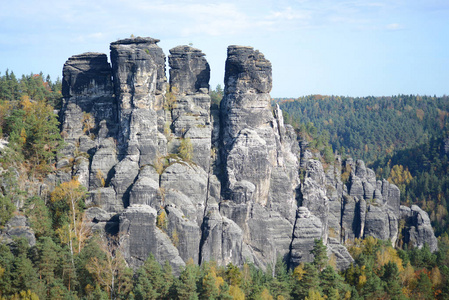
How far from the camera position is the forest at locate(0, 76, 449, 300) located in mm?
42781

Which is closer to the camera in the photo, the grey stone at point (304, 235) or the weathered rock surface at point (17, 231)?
the weathered rock surface at point (17, 231)

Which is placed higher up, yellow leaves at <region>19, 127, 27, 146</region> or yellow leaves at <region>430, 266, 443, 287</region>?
yellow leaves at <region>19, 127, 27, 146</region>

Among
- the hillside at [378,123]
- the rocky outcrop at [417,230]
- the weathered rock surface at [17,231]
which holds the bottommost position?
the rocky outcrop at [417,230]

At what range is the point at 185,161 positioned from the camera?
57.2 m

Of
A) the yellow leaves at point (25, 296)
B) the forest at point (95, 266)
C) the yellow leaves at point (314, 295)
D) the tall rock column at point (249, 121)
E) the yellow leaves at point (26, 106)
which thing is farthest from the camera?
the yellow leaves at point (26, 106)

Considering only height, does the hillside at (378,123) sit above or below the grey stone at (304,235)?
above

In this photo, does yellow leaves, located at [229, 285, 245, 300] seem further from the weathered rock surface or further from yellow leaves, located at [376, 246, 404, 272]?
yellow leaves, located at [376, 246, 404, 272]

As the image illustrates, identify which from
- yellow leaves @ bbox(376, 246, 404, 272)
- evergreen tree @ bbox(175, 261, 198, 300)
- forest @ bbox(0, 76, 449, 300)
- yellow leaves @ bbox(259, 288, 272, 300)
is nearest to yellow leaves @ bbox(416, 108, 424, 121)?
forest @ bbox(0, 76, 449, 300)

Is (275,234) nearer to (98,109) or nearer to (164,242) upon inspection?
(164,242)

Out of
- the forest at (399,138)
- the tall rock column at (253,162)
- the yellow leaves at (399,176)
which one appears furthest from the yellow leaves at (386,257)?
the yellow leaves at (399,176)

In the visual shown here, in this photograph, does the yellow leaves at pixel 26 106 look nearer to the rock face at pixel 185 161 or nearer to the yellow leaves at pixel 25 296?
the rock face at pixel 185 161

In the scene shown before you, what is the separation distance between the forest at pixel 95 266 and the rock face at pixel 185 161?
2029 millimetres

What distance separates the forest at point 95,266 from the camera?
140ft

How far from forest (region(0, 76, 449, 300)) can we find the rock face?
203 centimetres
